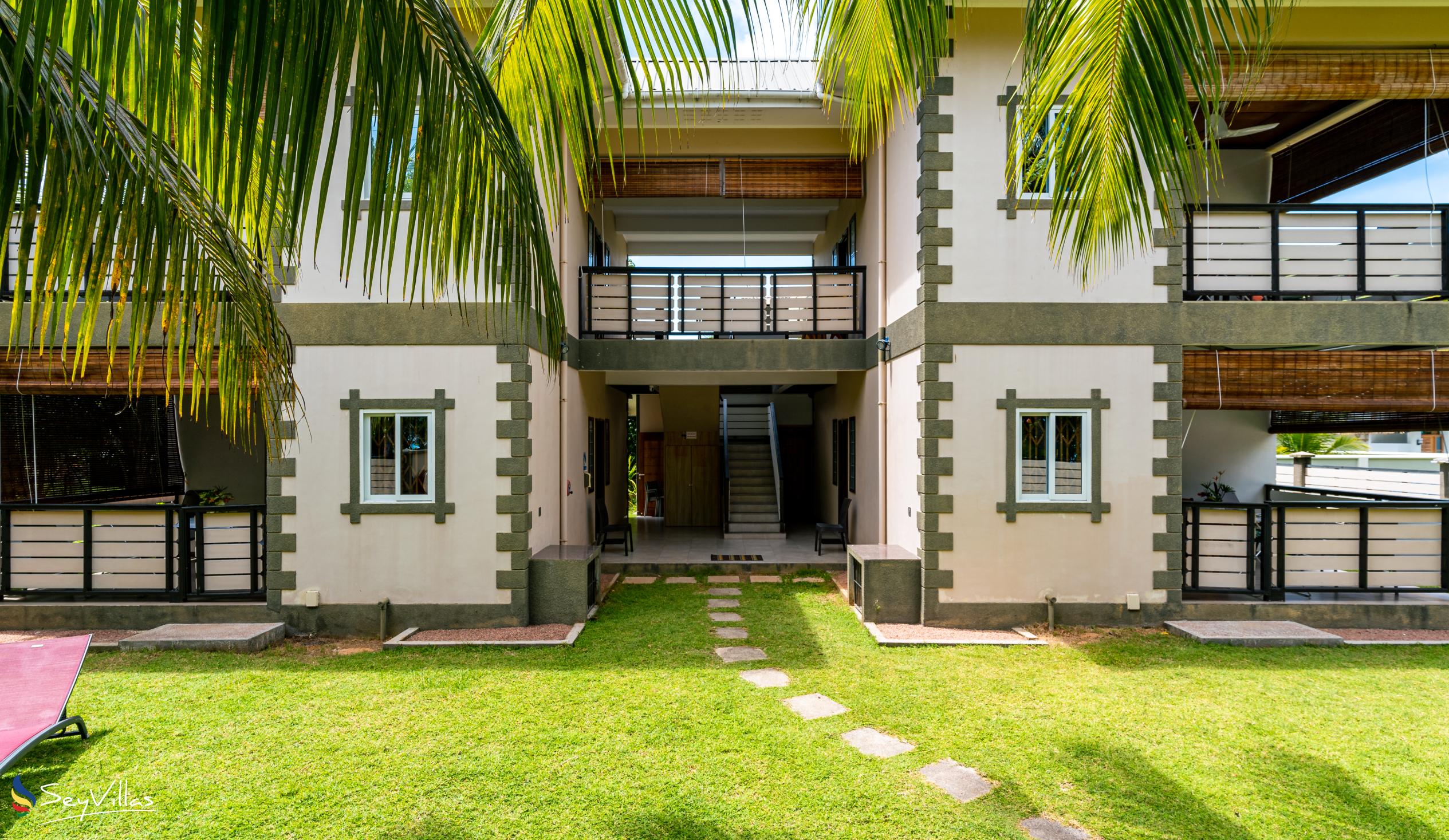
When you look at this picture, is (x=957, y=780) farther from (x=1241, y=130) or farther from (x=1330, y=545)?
(x=1241, y=130)

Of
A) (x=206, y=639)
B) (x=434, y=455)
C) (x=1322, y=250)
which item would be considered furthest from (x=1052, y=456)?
(x=206, y=639)

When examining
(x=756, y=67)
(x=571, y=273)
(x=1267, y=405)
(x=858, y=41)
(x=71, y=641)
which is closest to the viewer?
(x=756, y=67)

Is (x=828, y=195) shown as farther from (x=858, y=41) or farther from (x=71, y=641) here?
(x=71, y=641)

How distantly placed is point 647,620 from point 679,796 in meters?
3.77

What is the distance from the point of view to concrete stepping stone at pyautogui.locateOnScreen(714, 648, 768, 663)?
6426 mm

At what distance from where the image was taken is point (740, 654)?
6.59 meters

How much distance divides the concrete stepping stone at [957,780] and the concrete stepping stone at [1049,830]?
0.33m

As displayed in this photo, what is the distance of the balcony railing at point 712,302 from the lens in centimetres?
1007

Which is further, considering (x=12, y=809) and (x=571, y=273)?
(x=571, y=273)

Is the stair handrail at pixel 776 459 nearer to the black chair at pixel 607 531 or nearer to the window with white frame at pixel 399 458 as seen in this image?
the black chair at pixel 607 531

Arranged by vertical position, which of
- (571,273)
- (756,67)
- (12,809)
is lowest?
(12,809)

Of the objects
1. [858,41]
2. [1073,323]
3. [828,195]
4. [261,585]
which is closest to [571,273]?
[828,195]

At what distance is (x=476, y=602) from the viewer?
7480 mm

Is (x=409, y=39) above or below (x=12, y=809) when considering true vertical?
above
